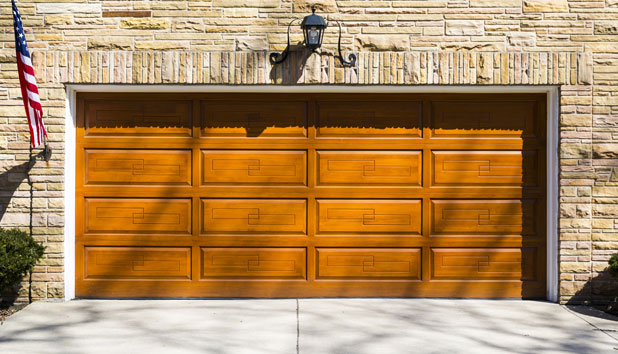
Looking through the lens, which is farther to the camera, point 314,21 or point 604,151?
point 604,151

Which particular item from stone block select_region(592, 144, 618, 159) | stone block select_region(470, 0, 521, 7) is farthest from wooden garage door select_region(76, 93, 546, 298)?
stone block select_region(470, 0, 521, 7)

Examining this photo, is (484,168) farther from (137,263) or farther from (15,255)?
(15,255)

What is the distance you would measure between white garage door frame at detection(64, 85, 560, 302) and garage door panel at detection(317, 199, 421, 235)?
1218 mm

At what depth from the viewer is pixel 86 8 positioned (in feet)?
20.3

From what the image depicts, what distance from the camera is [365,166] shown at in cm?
641

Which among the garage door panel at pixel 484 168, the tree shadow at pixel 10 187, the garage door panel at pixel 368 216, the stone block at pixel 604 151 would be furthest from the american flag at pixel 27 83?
the stone block at pixel 604 151

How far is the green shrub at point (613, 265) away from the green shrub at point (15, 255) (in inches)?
222

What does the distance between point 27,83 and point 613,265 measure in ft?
19.5

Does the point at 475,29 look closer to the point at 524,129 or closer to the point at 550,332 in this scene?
the point at 524,129

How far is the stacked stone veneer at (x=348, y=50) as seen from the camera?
6.12 meters

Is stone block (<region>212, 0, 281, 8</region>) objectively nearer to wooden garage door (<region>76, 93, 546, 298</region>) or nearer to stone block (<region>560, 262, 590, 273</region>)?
wooden garage door (<region>76, 93, 546, 298</region>)

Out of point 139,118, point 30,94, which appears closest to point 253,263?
point 139,118

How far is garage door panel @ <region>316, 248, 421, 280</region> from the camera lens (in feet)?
21.1

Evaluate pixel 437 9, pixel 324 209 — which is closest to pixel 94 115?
pixel 324 209
